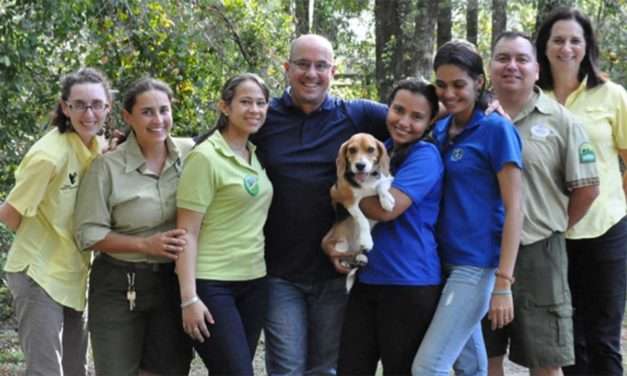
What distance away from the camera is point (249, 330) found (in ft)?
13.3

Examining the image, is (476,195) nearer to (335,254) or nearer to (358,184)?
(358,184)

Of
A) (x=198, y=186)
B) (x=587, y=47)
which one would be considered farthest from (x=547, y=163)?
(x=198, y=186)

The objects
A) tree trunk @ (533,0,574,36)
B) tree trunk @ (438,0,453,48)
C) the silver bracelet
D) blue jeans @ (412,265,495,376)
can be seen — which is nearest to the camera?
blue jeans @ (412,265,495,376)

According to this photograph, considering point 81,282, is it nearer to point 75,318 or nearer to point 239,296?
point 75,318

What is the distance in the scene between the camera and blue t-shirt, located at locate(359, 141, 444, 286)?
12.0 feet

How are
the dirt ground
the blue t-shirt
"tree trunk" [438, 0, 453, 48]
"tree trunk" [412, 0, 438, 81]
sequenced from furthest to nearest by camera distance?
"tree trunk" [438, 0, 453, 48] < "tree trunk" [412, 0, 438, 81] < the dirt ground < the blue t-shirt

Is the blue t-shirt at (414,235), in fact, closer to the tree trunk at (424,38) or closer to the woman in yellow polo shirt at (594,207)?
the woman in yellow polo shirt at (594,207)

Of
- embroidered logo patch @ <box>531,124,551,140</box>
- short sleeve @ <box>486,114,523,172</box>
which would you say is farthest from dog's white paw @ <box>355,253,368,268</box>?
embroidered logo patch @ <box>531,124,551,140</box>

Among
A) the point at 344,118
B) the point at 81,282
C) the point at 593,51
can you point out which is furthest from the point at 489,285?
the point at 81,282

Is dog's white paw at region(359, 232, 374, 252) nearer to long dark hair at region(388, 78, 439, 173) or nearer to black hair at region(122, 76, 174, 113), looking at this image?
long dark hair at region(388, 78, 439, 173)

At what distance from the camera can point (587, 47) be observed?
457 centimetres

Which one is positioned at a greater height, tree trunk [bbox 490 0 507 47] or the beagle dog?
tree trunk [bbox 490 0 507 47]

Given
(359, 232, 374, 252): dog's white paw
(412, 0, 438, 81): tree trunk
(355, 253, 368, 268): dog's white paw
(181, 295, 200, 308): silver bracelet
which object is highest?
(412, 0, 438, 81): tree trunk

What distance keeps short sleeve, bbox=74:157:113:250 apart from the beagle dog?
114 cm
